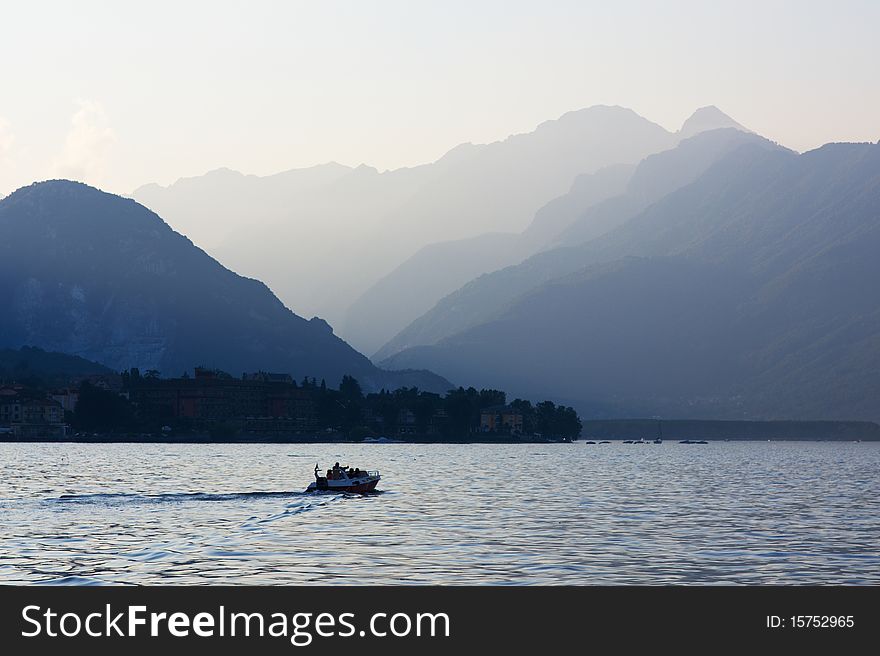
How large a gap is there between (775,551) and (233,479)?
10400 centimetres

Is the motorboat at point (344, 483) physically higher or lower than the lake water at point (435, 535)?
higher

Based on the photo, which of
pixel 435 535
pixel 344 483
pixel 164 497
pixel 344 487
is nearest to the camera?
pixel 435 535

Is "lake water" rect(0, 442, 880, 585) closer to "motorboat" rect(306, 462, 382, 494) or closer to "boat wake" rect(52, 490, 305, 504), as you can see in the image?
"boat wake" rect(52, 490, 305, 504)

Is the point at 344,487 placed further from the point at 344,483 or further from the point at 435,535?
the point at 435,535

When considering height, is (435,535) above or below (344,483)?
below

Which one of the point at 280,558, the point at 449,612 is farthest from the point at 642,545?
the point at 449,612

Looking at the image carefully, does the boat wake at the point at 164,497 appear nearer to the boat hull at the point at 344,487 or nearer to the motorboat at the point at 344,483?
the boat hull at the point at 344,487

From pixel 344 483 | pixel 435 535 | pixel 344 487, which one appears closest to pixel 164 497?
pixel 344 487

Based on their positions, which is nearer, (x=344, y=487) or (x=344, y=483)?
(x=344, y=487)

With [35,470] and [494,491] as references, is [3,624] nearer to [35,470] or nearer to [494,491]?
[494,491]

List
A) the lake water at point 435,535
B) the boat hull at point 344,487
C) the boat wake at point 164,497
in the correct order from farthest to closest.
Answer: the boat hull at point 344,487 → the boat wake at point 164,497 → the lake water at point 435,535

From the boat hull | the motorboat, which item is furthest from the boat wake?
the motorboat

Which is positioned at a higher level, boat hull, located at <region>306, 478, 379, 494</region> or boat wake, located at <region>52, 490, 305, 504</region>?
boat hull, located at <region>306, 478, 379, 494</region>

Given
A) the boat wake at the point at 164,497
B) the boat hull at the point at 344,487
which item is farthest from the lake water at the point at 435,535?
the boat hull at the point at 344,487
